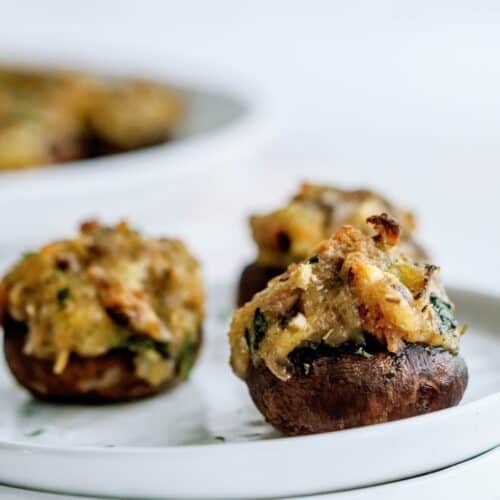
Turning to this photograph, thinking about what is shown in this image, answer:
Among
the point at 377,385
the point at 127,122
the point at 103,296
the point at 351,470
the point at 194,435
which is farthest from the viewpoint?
the point at 127,122

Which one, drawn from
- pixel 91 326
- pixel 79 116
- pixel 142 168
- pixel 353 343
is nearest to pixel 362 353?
pixel 353 343

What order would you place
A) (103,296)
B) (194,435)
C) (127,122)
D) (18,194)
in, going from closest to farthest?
A: (194,435) < (103,296) < (18,194) < (127,122)

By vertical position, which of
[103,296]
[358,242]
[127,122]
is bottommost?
[127,122]

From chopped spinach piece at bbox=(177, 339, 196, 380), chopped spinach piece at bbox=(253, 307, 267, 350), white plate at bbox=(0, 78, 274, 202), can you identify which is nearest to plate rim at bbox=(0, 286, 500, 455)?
chopped spinach piece at bbox=(253, 307, 267, 350)

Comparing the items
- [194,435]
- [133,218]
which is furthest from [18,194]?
[194,435]

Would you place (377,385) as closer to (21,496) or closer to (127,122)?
(21,496)

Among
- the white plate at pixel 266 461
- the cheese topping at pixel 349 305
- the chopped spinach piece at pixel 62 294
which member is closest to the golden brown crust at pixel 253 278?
the chopped spinach piece at pixel 62 294
